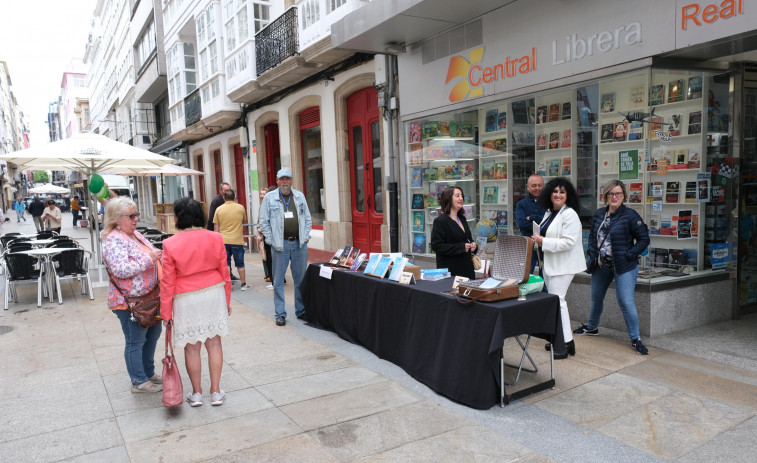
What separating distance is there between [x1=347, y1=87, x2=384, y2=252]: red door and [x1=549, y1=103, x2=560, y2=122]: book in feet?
12.9

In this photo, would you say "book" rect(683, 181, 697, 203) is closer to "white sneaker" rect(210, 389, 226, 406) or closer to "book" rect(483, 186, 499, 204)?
"book" rect(483, 186, 499, 204)

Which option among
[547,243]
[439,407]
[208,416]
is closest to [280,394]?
[208,416]

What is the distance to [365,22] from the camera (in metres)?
7.52

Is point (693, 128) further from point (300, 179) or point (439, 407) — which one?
point (300, 179)

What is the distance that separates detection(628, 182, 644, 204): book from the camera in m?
5.81

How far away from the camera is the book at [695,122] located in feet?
19.2

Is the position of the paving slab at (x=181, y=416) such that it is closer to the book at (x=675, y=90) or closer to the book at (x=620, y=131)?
the book at (x=620, y=131)

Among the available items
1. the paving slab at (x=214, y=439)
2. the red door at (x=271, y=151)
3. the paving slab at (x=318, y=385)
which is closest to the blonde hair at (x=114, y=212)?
the paving slab at (x=214, y=439)

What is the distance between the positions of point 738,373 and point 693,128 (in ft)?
9.54

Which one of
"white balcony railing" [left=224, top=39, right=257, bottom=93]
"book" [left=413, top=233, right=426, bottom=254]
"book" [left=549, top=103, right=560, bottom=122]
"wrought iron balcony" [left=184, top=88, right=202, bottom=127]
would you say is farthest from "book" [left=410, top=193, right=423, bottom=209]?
"wrought iron balcony" [left=184, top=88, right=202, bottom=127]

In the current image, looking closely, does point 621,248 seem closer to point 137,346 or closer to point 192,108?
point 137,346

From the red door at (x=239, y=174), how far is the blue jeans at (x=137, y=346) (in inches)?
523

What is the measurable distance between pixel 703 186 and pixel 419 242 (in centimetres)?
457

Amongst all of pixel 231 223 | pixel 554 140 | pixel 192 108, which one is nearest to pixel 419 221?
pixel 554 140
